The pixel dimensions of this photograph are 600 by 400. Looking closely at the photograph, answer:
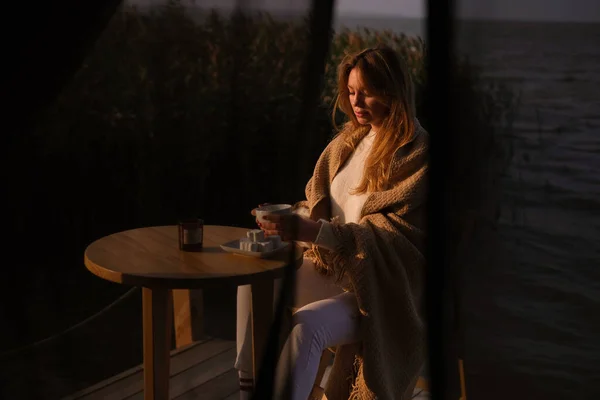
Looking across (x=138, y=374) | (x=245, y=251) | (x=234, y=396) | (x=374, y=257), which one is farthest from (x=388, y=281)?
(x=138, y=374)

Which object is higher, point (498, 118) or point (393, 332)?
point (498, 118)

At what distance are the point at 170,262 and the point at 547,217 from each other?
2.68 feet

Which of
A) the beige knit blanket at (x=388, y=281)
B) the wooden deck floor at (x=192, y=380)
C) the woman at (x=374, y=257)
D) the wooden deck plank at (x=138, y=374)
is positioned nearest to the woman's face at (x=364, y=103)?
the woman at (x=374, y=257)

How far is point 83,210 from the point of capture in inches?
80.8

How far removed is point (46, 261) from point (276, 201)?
0.61 metres

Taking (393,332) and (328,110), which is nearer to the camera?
(393,332)

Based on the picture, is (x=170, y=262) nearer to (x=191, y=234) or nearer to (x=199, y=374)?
(x=191, y=234)

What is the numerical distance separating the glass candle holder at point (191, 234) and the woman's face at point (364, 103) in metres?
0.47

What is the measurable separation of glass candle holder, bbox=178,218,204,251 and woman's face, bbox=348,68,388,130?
1.54 ft

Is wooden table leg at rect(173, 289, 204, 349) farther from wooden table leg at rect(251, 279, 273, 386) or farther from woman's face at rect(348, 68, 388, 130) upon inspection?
woman's face at rect(348, 68, 388, 130)

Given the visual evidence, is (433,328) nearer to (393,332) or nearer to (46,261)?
(393,332)

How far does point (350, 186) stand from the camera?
2.09 metres

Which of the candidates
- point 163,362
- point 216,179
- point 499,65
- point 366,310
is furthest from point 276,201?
point 499,65

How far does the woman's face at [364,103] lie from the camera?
2.01 m
